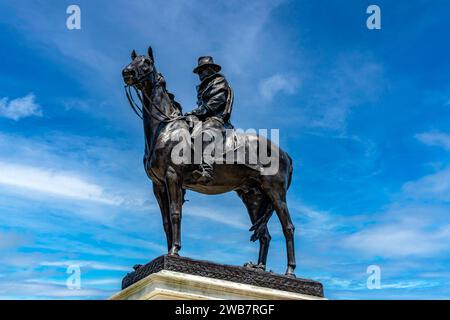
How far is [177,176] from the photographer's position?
12.1 metres

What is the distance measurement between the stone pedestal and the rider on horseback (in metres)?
1.72

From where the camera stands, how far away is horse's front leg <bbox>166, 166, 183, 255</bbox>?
11.9 meters

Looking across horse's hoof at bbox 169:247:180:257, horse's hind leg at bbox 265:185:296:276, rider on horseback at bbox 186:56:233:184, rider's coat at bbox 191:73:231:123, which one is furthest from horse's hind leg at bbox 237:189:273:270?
horse's hoof at bbox 169:247:180:257

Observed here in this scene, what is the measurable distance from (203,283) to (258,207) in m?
2.70

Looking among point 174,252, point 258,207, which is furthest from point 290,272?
point 174,252

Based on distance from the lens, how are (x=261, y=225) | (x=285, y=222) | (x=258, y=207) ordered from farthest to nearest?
(x=258, y=207) < (x=261, y=225) < (x=285, y=222)

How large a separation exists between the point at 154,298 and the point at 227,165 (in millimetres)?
3038

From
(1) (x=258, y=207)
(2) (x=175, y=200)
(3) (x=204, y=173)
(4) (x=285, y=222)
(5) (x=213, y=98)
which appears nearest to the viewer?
(2) (x=175, y=200)

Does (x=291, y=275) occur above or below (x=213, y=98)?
below

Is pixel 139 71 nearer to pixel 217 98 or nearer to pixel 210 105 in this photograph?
pixel 210 105

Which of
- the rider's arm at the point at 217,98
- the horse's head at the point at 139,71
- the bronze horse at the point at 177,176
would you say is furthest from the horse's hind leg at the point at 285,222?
the horse's head at the point at 139,71

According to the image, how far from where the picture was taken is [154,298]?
1086 cm
